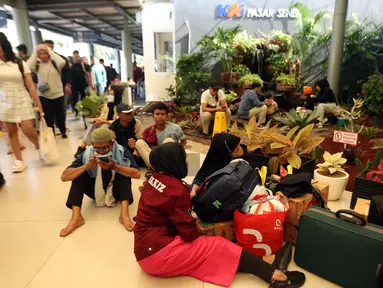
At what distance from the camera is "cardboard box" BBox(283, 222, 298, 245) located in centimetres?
189

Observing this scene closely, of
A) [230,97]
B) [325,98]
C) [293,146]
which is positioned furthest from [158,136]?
[325,98]

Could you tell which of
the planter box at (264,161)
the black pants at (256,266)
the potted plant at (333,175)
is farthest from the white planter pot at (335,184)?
the black pants at (256,266)

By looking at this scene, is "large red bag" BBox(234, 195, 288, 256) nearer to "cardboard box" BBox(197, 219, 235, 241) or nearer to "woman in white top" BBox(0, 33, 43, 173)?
"cardboard box" BBox(197, 219, 235, 241)

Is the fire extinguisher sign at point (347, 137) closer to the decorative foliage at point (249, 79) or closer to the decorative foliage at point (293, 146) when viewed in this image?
the decorative foliage at point (293, 146)

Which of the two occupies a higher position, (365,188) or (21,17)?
(21,17)

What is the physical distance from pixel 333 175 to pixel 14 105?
11.0ft

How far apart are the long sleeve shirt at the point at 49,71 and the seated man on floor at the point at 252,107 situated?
3070 millimetres

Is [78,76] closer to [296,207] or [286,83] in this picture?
[286,83]

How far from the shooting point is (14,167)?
3.32 metres

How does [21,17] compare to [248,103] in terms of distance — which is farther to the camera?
[21,17]

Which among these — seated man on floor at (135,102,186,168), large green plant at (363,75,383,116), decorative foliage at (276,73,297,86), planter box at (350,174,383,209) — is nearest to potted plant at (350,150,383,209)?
planter box at (350,174,383,209)

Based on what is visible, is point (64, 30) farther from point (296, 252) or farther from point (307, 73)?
point (296, 252)

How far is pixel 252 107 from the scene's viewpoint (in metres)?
5.16

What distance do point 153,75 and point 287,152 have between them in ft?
22.6
